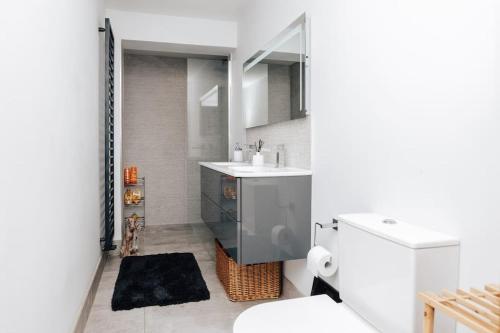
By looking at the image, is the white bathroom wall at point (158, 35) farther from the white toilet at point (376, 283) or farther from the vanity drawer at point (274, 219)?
the white toilet at point (376, 283)

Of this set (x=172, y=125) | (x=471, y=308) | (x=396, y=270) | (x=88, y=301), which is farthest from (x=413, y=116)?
(x=172, y=125)

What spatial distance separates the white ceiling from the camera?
341 centimetres

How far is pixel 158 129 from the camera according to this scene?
464cm

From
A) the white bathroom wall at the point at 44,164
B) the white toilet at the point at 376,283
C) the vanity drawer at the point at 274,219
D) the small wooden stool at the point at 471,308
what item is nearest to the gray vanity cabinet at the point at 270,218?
the vanity drawer at the point at 274,219

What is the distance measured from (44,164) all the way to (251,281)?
64.3 inches

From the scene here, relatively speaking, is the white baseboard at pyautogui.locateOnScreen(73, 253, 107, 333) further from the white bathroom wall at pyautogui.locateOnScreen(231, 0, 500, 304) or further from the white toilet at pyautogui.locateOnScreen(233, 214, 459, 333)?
the white bathroom wall at pyautogui.locateOnScreen(231, 0, 500, 304)

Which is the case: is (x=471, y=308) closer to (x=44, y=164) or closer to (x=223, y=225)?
(x=44, y=164)

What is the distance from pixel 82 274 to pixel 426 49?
7.00 feet

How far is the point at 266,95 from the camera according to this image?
9.48 feet

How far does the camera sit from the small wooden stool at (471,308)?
30.3 inches

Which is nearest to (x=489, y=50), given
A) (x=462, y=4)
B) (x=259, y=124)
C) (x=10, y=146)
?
(x=462, y=4)

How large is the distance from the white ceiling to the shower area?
81 centimetres

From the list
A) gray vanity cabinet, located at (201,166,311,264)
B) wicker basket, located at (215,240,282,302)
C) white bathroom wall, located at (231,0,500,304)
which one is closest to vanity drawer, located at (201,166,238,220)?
gray vanity cabinet, located at (201,166,311,264)

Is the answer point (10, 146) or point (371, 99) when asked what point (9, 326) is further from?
point (371, 99)
